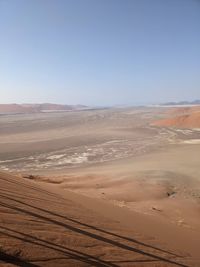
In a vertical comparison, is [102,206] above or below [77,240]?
below

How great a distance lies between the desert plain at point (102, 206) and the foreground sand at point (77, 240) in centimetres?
1

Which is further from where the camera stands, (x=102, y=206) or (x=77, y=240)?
(x=102, y=206)

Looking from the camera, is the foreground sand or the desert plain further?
the desert plain

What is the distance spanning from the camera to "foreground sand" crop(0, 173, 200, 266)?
3696 millimetres

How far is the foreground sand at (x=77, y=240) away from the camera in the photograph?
3.70m

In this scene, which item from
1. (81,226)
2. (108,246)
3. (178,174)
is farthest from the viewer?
(178,174)

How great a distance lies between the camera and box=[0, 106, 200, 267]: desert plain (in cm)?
412

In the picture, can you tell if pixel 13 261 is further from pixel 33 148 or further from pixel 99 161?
pixel 33 148

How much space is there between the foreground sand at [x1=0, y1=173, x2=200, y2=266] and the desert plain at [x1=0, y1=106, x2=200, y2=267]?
0.01 m

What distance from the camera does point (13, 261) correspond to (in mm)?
3312

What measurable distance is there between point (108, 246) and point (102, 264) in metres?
0.78

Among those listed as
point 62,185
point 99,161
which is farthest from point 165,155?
point 62,185

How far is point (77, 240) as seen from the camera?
4.51 metres

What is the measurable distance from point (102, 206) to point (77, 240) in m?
4.17
